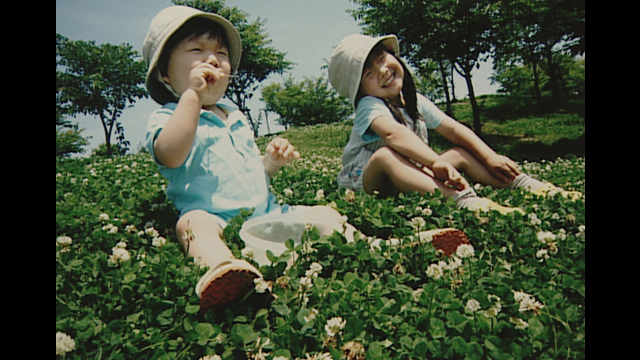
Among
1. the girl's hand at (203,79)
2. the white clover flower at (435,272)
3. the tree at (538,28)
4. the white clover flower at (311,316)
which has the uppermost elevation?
the tree at (538,28)

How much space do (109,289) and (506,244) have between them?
207cm

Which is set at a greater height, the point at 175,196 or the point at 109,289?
the point at 175,196

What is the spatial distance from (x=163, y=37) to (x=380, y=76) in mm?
1908

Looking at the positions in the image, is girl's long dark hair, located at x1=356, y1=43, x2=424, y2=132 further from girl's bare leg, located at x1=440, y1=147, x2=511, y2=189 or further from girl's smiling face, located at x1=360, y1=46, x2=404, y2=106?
girl's bare leg, located at x1=440, y1=147, x2=511, y2=189

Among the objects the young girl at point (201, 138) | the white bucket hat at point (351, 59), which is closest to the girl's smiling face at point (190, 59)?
the young girl at point (201, 138)

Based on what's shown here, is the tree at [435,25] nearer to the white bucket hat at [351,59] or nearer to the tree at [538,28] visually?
the tree at [538,28]

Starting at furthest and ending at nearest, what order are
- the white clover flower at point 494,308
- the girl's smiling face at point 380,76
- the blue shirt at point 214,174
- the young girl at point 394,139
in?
the girl's smiling face at point 380,76 → the young girl at point 394,139 → the blue shirt at point 214,174 → the white clover flower at point 494,308

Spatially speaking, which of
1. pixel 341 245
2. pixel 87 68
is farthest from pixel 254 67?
pixel 341 245

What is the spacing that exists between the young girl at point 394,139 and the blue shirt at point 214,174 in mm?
1128

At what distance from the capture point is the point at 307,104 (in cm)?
3884

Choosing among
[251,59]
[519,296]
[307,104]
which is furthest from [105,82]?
[519,296]

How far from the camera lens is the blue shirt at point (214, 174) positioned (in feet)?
8.75

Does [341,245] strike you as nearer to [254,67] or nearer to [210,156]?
[210,156]
